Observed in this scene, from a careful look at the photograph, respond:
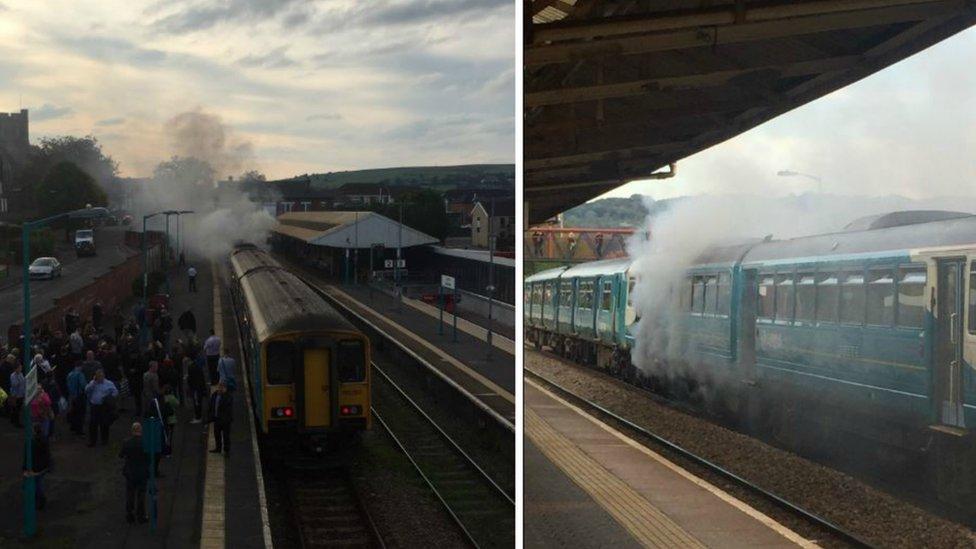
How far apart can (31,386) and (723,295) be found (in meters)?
3.66

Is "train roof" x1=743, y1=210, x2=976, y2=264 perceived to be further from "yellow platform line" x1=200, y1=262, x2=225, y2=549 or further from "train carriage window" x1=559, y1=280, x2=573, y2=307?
"yellow platform line" x1=200, y1=262, x2=225, y2=549

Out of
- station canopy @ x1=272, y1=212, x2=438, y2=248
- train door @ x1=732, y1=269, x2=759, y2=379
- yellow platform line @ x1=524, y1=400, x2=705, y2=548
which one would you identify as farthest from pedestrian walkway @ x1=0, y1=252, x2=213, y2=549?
train door @ x1=732, y1=269, x2=759, y2=379

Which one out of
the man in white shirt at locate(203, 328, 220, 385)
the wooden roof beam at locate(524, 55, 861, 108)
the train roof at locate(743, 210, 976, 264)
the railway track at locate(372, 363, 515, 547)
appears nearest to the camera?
the wooden roof beam at locate(524, 55, 861, 108)

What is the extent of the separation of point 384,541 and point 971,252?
3126 millimetres

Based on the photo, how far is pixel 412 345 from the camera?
4977mm

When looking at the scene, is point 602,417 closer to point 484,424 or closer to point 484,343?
point 484,343

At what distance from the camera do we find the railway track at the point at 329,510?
4.84 m

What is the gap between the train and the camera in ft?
12.4

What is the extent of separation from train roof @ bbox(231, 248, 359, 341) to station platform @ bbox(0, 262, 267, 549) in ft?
3.65

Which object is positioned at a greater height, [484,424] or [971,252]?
[971,252]

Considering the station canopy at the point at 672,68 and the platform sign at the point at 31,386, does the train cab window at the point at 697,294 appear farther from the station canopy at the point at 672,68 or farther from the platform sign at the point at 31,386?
the platform sign at the point at 31,386

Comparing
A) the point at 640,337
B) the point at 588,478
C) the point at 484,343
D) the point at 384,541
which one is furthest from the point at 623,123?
the point at 384,541

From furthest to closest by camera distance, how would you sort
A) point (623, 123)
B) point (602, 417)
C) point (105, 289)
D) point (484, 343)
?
point (602, 417) < point (484, 343) < point (623, 123) < point (105, 289)

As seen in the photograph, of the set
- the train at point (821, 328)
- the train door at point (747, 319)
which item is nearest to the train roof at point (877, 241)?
the train at point (821, 328)
